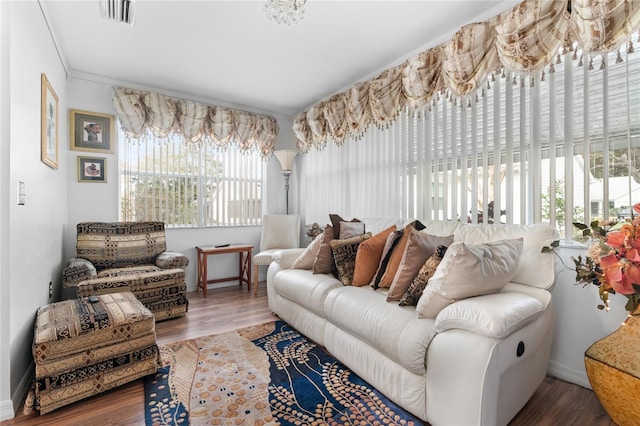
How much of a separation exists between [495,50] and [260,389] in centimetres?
272

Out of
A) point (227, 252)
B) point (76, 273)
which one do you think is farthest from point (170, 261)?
point (227, 252)

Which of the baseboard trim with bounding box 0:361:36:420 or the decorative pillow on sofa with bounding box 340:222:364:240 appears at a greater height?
the decorative pillow on sofa with bounding box 340:222:364:240

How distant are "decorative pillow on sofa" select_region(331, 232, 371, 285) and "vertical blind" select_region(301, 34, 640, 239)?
799 millimetres

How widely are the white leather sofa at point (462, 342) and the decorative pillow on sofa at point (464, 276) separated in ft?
0.13

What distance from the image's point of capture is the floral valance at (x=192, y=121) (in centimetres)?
362

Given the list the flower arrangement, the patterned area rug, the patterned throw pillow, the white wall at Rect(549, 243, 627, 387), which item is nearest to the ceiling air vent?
the patterned area rug

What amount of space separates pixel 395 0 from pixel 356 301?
2.13 m

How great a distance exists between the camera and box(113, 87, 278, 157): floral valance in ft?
11.9

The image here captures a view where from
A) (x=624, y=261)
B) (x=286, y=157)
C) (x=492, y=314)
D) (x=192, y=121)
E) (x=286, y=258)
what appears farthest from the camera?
(x=286, y=157)

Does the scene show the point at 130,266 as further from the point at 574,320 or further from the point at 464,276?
the point at 574,320

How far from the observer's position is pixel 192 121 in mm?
3988

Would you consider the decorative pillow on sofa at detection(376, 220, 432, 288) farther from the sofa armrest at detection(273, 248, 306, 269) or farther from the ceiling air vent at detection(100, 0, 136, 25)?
the ceiling air vent at detection(100, 0, 136, 25)

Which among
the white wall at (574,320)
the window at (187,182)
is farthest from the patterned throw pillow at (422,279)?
the window at (187,182)

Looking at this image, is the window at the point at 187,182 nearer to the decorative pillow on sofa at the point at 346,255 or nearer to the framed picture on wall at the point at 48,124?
the framed picture on wall at the point at 48,124
